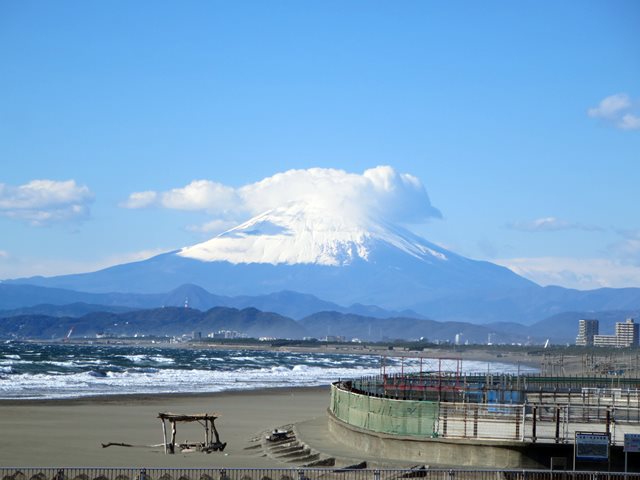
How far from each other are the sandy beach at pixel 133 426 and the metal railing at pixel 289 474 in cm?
286

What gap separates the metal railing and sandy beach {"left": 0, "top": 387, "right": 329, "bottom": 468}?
286 centimetres

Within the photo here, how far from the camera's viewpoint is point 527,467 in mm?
25766

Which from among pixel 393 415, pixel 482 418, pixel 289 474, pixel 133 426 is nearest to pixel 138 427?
pixel 133 426

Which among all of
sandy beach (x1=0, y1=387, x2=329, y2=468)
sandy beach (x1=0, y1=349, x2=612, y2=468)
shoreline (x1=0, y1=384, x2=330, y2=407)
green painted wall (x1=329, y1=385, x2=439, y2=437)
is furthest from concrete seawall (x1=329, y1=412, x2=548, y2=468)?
Answer: shoreline (x1=0, y1=384, x2=330, y2=407)

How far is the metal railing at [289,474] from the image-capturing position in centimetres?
2386

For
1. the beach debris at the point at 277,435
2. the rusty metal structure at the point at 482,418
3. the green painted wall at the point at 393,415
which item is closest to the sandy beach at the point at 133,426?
the beach debris at the point at 277,435

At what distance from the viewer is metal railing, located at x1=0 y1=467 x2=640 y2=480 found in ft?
78.3

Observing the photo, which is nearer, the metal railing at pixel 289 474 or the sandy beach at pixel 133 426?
the metal railing at pixel 289 474

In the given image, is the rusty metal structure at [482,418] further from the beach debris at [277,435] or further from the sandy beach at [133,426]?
the sandy beach at [133,426]

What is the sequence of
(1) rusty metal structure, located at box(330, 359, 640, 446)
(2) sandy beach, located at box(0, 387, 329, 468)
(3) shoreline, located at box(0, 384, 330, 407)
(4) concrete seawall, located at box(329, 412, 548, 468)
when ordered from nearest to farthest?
(4) concrete seawall, located at box(329, 412, 548, 468), (1) rusty metal structure, located at box(330, 359, 640, 446), (2) sandy beach, located at box(0, 387, 329, 468), (3) shoreline, located at box(0, 384, 330, 407)

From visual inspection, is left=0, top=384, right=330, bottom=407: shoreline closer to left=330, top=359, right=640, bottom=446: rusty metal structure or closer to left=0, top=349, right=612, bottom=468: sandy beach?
left=0, top=349, right=612, bottom=468: sandy beach

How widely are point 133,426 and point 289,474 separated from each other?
18061 millimetres

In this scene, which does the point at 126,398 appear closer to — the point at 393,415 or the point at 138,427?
the point at 138,427

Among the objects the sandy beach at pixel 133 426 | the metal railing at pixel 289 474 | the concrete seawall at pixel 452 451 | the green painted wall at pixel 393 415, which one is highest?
the green painted wall at pixel 393 415
